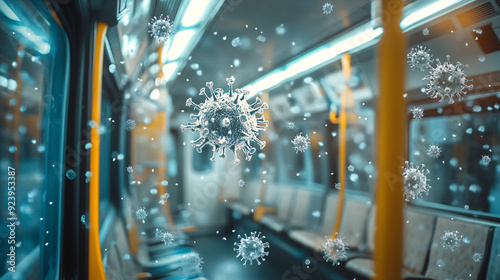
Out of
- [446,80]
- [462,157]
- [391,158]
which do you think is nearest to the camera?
[391,158]

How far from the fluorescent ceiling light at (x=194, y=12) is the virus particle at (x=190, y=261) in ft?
3.39

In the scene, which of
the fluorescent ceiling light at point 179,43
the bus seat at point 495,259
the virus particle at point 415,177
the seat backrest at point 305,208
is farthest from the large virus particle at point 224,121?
the bus seat at point 495,259

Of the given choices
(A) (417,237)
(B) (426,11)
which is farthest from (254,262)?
(B) (426,11)

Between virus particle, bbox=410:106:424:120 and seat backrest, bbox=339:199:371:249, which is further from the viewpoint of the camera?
virus particle, bbox=410:106:424:120

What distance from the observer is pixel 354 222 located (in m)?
1.54

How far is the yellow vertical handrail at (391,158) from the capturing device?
1.12 meters

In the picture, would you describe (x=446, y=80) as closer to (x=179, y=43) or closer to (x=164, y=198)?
(x=179, y=43)

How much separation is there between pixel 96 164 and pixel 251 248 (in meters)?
0.77

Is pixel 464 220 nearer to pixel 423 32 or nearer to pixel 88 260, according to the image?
pixel 423 32

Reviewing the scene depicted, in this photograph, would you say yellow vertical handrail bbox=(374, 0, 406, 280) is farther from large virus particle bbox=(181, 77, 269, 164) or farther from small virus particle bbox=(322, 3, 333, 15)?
large virus particle bbox=(181, 77, 269, 164)

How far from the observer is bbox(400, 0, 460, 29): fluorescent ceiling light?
1495 millimetres

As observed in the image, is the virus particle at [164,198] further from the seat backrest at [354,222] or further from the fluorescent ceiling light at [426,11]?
the fluorescent ceiling light at [426,11]

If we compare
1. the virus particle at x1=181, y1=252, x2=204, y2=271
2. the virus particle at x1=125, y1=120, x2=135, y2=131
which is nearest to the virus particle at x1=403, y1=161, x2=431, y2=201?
the virus particle at x1=181, y1=252, x2=204, y2=271

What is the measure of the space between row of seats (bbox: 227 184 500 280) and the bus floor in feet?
0.17
